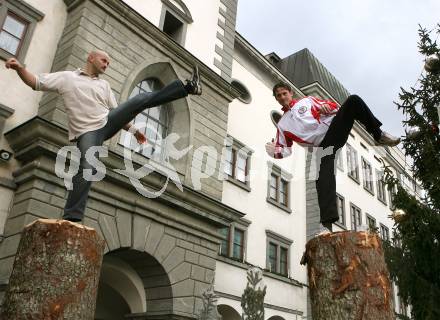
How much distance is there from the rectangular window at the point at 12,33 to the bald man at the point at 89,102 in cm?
644

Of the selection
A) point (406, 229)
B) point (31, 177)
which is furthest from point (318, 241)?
point (406, 229)

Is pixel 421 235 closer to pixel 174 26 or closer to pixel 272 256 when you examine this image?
pixel 272 256

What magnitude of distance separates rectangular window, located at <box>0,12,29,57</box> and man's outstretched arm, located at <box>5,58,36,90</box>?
6523mm

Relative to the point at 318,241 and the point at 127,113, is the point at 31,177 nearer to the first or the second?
the point at 127,113

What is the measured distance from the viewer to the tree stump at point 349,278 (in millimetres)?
3658

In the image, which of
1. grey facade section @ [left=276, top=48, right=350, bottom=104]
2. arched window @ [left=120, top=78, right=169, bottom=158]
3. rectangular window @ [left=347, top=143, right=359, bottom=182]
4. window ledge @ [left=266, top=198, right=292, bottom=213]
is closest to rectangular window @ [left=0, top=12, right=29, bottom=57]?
arched window @ [left=120, top=78, right=169, bottom=158]

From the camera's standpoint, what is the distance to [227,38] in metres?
15.3

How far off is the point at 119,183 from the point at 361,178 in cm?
1832

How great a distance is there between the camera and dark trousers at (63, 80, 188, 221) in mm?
3750

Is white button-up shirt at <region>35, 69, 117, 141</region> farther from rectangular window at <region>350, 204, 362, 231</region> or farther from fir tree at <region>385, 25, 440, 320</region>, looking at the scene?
rectangular window at <region>350, 204, 362, 231</region>

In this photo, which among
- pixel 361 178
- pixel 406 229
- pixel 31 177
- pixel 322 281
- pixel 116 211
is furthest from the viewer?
pixel 361 178

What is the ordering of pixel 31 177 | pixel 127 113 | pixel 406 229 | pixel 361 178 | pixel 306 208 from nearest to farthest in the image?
pixel 127 113
pixel 31 177
pixel 406 229
pixel 306 208
pixel 361 178

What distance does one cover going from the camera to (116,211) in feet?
Result: 31.8

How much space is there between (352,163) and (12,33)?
19.0 metres
